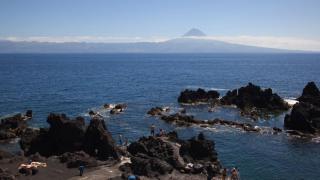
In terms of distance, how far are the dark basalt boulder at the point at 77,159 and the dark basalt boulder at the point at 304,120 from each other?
128 feet

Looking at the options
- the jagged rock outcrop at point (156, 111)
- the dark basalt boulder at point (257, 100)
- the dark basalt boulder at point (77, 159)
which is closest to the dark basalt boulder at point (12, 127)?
the dark basalt boulder at point (77, 159)

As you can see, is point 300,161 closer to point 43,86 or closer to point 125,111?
point 125,111

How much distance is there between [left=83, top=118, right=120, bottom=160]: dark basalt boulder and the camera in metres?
49.0

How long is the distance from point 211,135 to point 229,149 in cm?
876

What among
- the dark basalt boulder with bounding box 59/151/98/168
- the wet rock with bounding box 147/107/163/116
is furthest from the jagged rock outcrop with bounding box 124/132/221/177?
the wet rock with bounding box 147/107/163/116

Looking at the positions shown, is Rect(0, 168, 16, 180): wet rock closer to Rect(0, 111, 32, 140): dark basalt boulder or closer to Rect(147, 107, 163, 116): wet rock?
Rect(0, 111, 32, 140): dark basalt boulder

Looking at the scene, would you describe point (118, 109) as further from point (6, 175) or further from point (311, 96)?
point (6, 175)

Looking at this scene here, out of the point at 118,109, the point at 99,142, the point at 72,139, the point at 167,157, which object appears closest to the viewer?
the point at 167,157

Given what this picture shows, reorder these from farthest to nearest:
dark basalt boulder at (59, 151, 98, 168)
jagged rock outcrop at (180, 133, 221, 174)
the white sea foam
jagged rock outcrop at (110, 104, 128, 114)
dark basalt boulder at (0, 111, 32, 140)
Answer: the white sea foam
jagged rock outcrop at (110, 104, 128, 114)
dark basalt boulder at (0, 111, 32, 140)
jagged rock outcrop at (180, 133, 221, 174)
dark basalt boulder at (59, 151, 98, 168)

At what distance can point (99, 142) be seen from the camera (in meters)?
49.9

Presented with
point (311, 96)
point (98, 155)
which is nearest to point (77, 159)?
point (98, 155)

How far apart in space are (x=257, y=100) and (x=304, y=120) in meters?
24.5

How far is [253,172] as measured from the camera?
1932 inches

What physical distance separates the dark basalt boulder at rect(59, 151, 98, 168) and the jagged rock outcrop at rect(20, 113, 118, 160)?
2162 millimetres
